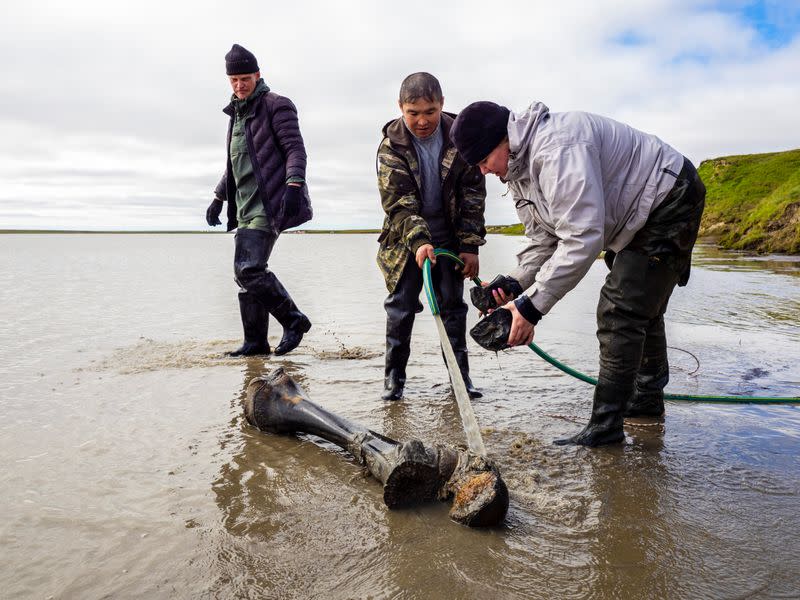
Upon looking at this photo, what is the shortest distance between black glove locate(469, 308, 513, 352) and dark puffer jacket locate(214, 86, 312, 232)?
3.06m

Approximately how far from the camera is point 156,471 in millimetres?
3113

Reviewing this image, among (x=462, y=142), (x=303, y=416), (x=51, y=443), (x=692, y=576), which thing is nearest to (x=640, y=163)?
(x=462, y=142)

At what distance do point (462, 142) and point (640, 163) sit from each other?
1.02m

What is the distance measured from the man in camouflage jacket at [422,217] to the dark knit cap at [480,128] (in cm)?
110

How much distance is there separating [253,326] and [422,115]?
9.85 feet

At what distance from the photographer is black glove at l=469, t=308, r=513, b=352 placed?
312 centimetres

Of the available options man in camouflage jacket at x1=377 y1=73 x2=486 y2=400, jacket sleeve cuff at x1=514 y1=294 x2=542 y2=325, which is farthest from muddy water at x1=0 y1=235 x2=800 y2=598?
jacket sleeve cuff at x1=514 y1=294 x2=542 y2=325

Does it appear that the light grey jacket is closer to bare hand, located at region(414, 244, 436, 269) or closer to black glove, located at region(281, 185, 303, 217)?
bare hand, located at region(414, 244, 436, 269)

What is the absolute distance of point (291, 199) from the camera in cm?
550

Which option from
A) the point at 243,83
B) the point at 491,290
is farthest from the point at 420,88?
the point at 243,83

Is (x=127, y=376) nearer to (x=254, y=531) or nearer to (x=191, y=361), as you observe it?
(x=191, y=361)

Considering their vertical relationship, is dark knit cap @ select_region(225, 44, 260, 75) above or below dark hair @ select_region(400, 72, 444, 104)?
above

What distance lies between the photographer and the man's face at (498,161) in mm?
3197

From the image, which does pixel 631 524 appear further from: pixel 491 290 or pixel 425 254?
pixel 425 254
